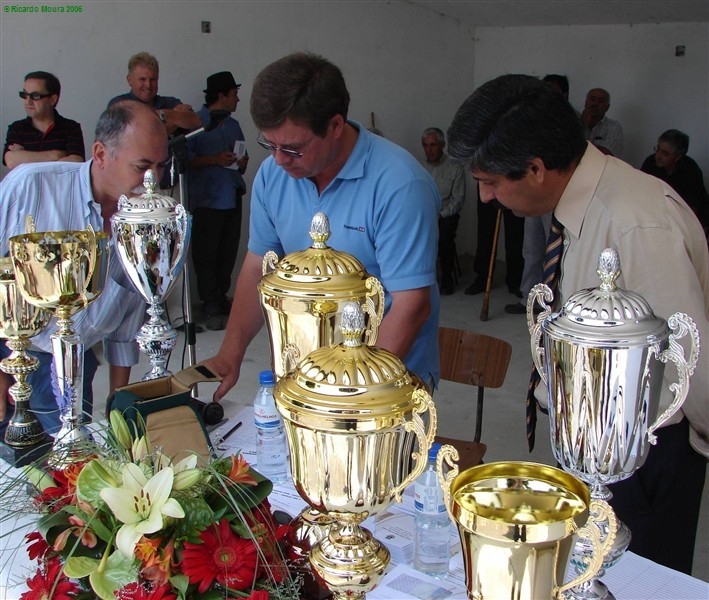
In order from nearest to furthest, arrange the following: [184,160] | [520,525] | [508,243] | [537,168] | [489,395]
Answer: [520,525]
[537,168]
[184,160]
[489,395]
[508,243]

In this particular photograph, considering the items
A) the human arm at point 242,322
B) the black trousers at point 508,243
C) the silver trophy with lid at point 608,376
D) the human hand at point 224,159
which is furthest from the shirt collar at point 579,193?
the black trousers at point 508,243

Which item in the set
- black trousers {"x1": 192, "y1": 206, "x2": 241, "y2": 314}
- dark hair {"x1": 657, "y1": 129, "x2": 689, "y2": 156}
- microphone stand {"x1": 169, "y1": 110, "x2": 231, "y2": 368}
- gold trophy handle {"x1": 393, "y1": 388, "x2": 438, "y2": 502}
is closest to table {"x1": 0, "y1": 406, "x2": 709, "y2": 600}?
gold trophy handle {"x1": 393, "y1": 388, "x2": 438, "y2": 502}

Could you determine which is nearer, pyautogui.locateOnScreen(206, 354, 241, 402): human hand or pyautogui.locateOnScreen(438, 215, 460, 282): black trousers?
pyautogui.locateOnScreen(206, 354, 241, 402): human hand

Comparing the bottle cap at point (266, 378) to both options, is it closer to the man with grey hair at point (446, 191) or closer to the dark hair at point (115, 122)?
the dark hair at point (115, 122)

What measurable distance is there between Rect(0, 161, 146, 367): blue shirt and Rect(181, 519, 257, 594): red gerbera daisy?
3.99 feet

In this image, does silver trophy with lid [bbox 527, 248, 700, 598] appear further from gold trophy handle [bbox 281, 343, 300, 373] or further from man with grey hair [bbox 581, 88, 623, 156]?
man with grey hair [bbox 581, 88, 623, 156]

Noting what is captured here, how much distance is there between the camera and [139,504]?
0.86 m

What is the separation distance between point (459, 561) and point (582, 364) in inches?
16.3

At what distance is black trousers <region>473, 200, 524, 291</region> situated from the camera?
6141mm

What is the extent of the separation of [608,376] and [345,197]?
1059 millimetres

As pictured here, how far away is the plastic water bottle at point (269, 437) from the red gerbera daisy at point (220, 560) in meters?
0.55

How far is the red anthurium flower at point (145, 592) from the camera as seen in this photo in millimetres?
831

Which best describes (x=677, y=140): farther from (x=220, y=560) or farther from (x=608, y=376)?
(x=220, y=560)

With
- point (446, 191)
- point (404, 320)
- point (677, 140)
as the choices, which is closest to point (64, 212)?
point (404, 320)
